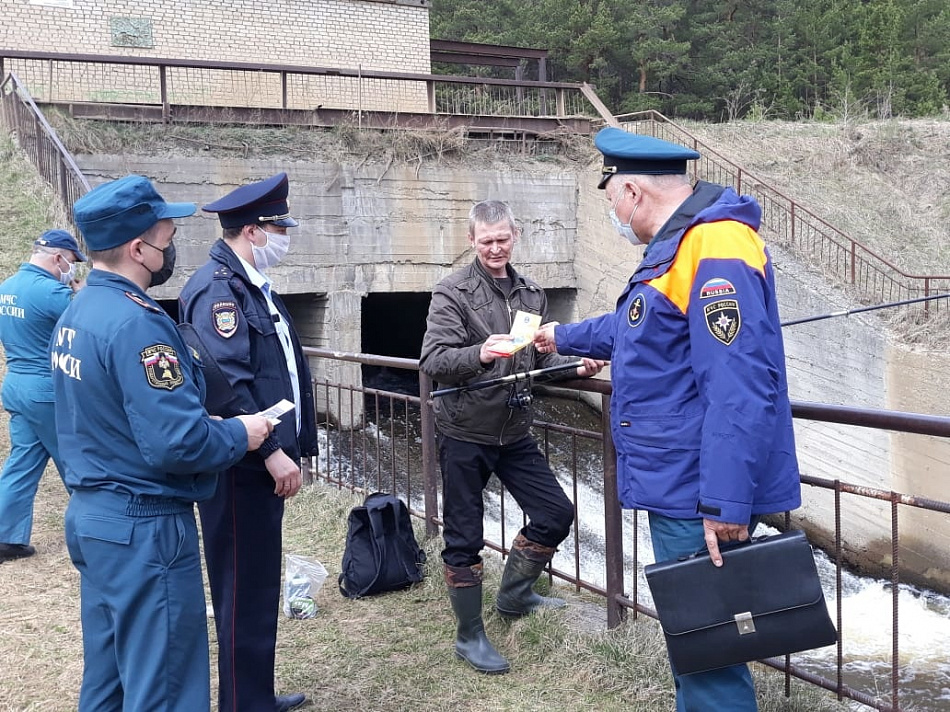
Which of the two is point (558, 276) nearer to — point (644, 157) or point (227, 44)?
point (227, 44)

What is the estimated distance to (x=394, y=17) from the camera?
22328mm

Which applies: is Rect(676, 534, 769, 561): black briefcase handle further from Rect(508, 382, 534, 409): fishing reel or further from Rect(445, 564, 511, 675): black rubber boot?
Rect(445, 564, 511, 675): black rubber boot

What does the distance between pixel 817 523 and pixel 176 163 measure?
37.1 feet

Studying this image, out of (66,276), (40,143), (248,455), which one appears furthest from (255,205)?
(40,143)

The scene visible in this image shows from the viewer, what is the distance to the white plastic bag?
4.00 metres

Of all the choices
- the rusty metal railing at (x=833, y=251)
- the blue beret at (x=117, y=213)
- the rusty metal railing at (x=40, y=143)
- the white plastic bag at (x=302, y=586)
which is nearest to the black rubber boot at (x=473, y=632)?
the white plastic bag at (x=302, y=586)

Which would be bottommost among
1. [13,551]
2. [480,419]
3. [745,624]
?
[13,551]

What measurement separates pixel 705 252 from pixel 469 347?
126 cm

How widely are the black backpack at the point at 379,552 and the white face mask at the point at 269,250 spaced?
5.67 ft

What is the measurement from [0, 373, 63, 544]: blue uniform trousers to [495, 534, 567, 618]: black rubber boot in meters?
2.72

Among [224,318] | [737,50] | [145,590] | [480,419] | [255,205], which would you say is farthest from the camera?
[737,50]

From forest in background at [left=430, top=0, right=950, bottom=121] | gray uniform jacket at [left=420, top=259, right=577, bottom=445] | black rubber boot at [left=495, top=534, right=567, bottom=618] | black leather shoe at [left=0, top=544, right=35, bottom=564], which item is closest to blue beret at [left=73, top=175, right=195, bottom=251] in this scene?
gray uniform jacket at [left=420, top=259, right=577, bottom=445]

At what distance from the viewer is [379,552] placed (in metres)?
4.22

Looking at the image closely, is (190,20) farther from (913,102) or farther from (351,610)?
(913,102)
